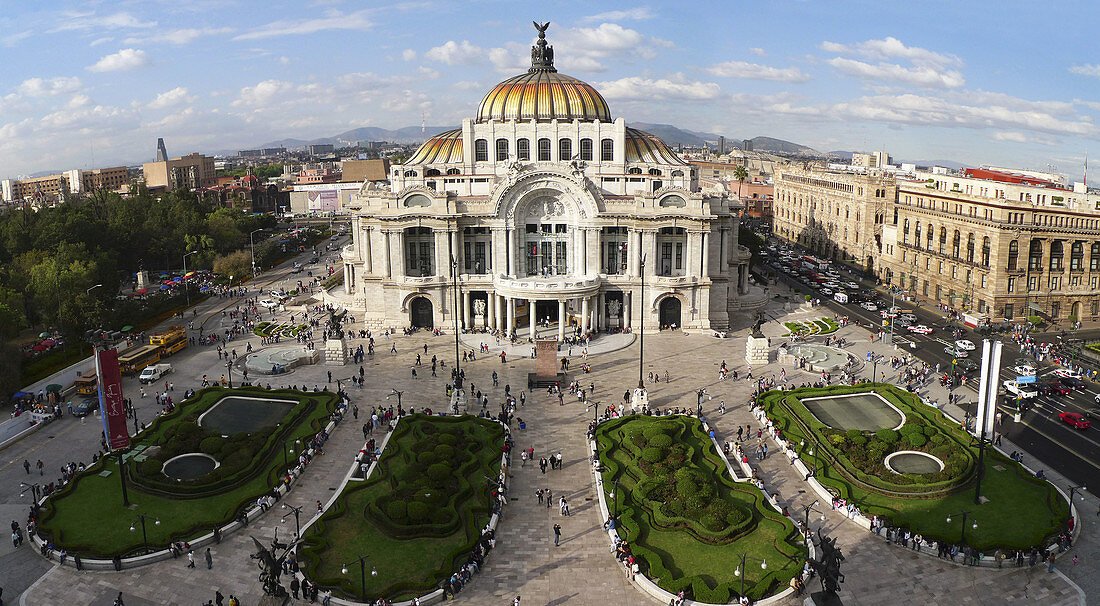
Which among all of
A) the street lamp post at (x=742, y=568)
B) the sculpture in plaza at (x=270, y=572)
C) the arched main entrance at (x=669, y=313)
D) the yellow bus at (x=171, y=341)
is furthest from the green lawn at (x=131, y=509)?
the arched main entrance at (x=669, y=313)

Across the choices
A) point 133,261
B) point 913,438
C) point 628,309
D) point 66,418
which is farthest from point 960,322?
point 133,261

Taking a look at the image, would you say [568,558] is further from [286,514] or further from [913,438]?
[913,438]

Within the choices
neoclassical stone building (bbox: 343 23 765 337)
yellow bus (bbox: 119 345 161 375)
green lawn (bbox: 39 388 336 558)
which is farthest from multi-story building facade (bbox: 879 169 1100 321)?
yellow bus (bbox: 119 345 161 375)

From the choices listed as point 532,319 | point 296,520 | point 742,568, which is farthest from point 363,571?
point 532,319

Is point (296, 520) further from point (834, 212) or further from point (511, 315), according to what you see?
point (834, 212)

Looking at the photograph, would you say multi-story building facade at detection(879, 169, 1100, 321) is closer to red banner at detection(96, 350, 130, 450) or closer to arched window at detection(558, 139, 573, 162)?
arched window at detection(558, 139, 573, 162)

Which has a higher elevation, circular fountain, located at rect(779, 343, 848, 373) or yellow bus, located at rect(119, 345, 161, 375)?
yellow bus, located at rect(119, 345, 161, 375)
